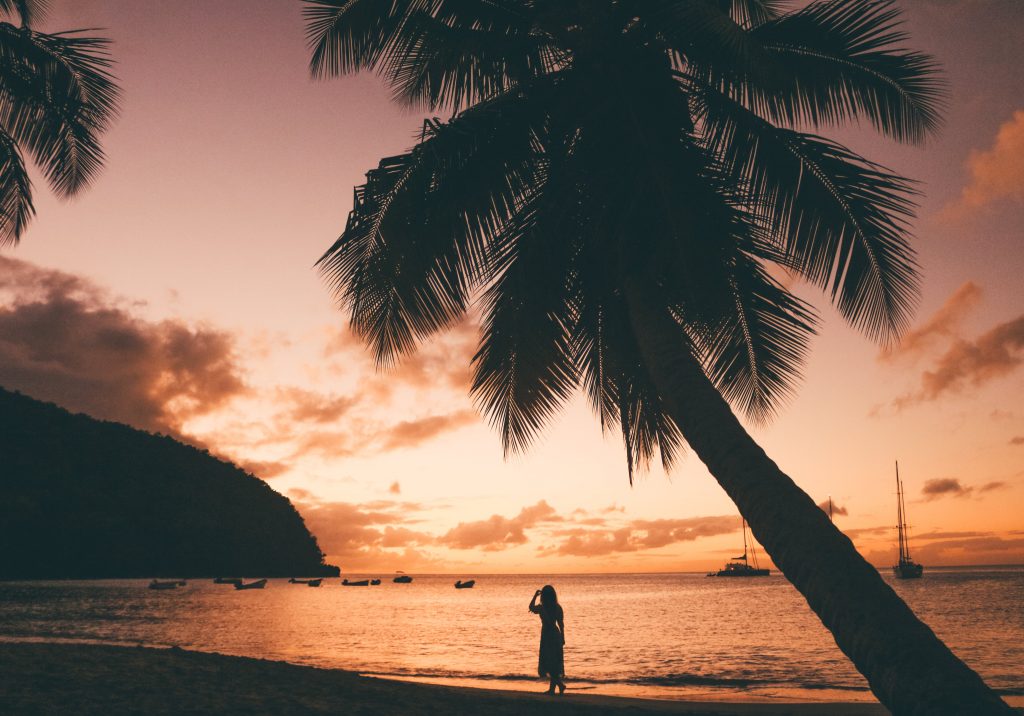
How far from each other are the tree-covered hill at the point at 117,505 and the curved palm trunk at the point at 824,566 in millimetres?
107550

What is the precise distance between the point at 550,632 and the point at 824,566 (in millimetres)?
8410

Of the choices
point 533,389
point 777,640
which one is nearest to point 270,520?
point 777,640

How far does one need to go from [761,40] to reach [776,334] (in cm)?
319

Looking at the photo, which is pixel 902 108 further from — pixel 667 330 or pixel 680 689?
pixel 680 689

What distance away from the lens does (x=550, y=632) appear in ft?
40.3

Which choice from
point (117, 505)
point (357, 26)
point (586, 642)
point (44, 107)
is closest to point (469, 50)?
point (357, 26)

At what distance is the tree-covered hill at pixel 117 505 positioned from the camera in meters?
101

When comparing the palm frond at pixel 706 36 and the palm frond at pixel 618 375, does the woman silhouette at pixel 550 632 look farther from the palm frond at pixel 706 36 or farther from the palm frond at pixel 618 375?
the palm frond at pixel 706 36

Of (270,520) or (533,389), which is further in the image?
(270,520)

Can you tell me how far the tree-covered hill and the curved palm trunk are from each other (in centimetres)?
10755

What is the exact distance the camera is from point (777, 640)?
33.8m

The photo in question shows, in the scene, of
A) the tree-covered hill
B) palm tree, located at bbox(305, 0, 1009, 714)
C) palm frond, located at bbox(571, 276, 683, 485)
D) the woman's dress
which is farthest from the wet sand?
the tree-covered hill

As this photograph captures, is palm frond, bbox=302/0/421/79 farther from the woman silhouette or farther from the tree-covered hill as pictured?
the tree-covered hill

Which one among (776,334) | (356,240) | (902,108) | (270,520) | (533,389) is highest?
(902,108)
